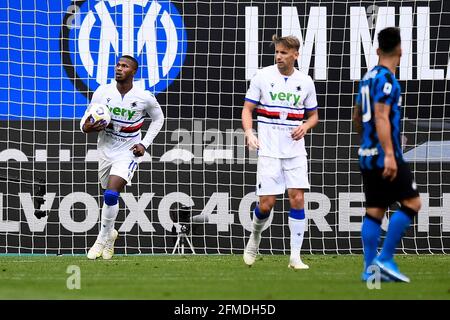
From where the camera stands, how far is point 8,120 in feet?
55.9

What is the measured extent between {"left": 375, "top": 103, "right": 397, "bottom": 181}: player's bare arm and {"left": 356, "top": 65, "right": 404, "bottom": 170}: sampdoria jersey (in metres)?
0.06

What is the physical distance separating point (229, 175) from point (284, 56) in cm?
566

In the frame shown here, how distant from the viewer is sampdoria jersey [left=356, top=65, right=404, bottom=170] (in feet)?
29.5

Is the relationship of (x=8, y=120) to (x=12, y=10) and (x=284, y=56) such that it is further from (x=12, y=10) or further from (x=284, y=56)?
(x=284, y=56)

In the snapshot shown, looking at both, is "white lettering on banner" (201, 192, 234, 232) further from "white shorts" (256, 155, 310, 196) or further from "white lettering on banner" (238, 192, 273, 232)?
"white shorts" (256, 155, 310, 196)

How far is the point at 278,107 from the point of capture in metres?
11.6

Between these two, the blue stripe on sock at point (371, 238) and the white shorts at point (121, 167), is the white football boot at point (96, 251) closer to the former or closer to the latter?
the white shorts at point (121, 167)

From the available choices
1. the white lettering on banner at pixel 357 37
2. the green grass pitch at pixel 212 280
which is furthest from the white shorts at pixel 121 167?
the white lettering on banner at pixel 357 37

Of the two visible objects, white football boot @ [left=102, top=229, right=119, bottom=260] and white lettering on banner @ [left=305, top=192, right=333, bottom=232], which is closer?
white football boot @ [left=102, top=229, right=119, bottom=260]

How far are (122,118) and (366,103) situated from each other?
4.95 metres

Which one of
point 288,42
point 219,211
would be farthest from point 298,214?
point 219,211

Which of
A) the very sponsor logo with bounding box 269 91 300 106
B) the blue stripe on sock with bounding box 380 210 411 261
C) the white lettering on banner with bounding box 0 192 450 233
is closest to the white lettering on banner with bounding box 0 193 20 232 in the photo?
the white lettering on banner with bounding box 0 192 450 233

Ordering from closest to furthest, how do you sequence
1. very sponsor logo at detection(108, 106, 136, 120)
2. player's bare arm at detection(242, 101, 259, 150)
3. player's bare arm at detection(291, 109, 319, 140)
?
player's bare arm at detection(242, 101, 259, 150) → player's bare arm at detection(291, 109, 319, 140) → very sponsor logo at detection(108, 106, 136, 120)

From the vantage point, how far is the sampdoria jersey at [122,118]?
44.3ft
